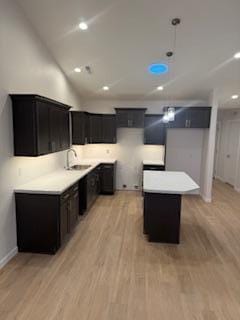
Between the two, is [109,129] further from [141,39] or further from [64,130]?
[141,39]

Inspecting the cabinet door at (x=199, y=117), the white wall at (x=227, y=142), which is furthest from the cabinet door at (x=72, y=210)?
the white wall at (x=227, y=142)

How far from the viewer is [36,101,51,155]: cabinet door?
310 centimetres

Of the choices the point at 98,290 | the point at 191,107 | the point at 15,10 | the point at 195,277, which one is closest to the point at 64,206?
the point at 98,290

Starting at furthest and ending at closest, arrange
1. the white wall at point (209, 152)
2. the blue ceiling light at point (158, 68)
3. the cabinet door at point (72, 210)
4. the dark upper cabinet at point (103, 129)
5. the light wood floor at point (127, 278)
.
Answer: the dark upper cabinet at point (103, 129) < the white wall at point (209, 152) < the blue ceiling light at point (158, 68) < the cabinet door at point (72, 210) < the light wood floor at point (127, 278)

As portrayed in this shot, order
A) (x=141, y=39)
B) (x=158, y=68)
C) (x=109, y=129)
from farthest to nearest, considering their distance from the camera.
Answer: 1. (x=109, y=129)
2. (x=158, y=68)
3. (x=141, y=39)

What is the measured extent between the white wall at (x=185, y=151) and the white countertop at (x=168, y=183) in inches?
83.3

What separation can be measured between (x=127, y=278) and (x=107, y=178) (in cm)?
354

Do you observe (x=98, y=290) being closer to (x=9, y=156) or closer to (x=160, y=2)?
(x=9, y=156)

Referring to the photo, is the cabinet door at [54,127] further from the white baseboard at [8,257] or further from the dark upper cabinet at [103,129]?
the dark upper cabinet at [103,129]

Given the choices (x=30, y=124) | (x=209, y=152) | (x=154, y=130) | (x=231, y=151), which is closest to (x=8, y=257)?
(x=30, y=124)

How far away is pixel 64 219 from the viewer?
329 cm

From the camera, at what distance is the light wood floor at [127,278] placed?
2.17 meters

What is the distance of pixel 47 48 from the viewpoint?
3.96m

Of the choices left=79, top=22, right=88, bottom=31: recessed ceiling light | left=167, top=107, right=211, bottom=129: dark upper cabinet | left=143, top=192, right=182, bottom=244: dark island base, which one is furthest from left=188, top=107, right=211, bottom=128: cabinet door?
left=79, top=22, right=88, bottom=31: recessed ceiling light
